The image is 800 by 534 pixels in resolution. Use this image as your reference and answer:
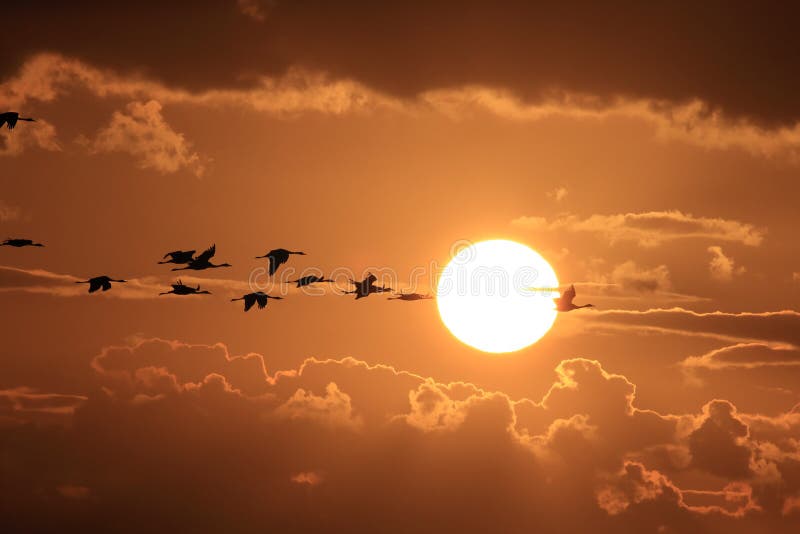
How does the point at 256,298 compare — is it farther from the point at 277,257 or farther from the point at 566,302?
the point at 566,302

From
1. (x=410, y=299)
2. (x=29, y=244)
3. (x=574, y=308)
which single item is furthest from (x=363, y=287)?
(x=29, y=244)

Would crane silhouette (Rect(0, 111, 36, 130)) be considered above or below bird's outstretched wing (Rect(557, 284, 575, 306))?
above

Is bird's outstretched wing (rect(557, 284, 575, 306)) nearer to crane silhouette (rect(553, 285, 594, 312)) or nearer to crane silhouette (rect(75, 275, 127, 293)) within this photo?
crane silhouette (rect(553, 285, 594, 312))

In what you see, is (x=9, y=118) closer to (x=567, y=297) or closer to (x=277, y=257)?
(x=277, y=257)

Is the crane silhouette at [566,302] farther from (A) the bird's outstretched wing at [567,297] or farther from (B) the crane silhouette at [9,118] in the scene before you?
(B) the crane silhouette at [9,118]

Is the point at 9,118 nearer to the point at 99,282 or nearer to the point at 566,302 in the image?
the point at 99,282

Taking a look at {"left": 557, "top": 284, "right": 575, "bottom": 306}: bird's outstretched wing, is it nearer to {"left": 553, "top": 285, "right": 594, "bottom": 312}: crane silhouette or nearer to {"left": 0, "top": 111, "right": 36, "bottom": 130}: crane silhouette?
{"left": 553, "top": 285, "right": 594, "bottom": 312}: crane silhouette

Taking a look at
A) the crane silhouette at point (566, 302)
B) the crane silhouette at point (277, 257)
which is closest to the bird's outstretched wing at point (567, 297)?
the crane silhouette at point (566, 302)

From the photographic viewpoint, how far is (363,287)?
126438 mm

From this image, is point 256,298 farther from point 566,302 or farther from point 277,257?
point 566,302

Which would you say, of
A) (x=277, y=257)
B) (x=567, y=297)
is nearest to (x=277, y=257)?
(x=277, y=257)

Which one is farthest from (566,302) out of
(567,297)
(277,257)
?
(277,257)

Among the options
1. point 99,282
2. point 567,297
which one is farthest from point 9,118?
point 567,297

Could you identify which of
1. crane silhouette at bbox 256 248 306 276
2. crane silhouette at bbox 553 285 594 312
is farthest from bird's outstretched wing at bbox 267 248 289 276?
crane silhouette at bbox 553 285 594 312
